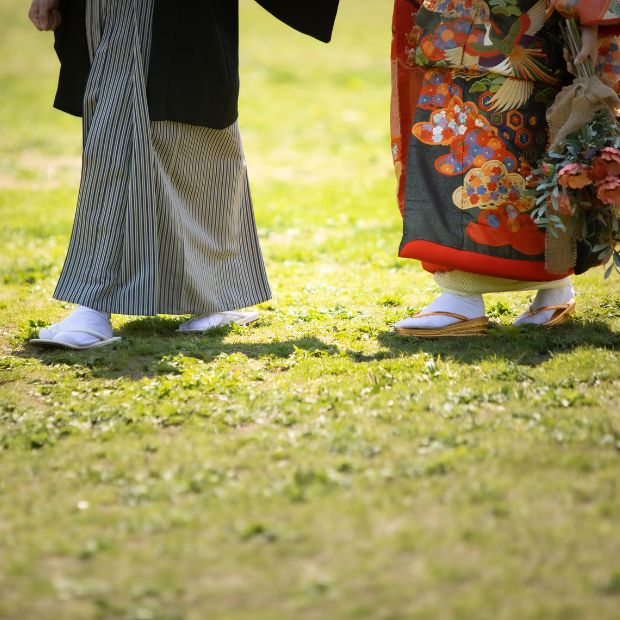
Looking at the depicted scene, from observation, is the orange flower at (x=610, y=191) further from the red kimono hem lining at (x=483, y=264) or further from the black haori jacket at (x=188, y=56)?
the black haori jacket at (x=188, y=56)

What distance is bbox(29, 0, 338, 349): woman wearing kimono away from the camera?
12.6 feet

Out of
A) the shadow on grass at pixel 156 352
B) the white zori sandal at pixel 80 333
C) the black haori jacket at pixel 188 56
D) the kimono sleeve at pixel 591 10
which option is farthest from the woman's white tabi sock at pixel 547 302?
the white zori sandal at pixel 80 333

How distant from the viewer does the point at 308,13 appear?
13.6 feet

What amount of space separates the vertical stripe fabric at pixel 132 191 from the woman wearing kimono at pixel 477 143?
0.94 m

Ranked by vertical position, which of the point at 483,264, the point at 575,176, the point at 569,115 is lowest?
the point at 483,264

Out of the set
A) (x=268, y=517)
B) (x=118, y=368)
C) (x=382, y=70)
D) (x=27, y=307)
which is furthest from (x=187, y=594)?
(x=382, y=70)

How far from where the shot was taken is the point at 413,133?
12.8 feet

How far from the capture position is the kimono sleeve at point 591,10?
138 inches

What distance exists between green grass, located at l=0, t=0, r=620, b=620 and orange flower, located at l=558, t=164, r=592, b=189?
24.4 inches

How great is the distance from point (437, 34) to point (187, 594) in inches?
103

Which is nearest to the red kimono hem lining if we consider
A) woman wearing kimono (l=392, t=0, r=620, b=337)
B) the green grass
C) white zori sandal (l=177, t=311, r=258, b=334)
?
woman wearing kimono (l=392, t=0, r=620, b=337)

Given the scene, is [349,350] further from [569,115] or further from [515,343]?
[569,115]

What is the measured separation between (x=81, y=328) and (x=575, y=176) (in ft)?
6.95

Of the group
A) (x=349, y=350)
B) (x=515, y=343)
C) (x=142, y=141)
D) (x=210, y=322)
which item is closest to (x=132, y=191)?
(x=142, y=141)
